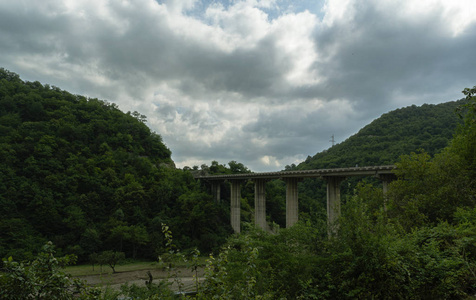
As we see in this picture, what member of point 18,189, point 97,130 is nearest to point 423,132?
point 97,130

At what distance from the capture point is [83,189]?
168 ft

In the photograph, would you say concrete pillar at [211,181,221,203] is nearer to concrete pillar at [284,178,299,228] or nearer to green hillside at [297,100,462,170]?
concrete pillar at [284,178,299,228]

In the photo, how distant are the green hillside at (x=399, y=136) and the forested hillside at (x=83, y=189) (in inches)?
1370

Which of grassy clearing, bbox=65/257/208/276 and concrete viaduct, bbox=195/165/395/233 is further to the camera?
grassy clearing, bbox=65/257/208/276

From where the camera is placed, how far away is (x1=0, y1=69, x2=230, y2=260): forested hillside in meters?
43.9

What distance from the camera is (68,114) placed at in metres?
64.7

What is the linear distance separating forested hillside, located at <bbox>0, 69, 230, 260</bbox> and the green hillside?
34807 millimetres

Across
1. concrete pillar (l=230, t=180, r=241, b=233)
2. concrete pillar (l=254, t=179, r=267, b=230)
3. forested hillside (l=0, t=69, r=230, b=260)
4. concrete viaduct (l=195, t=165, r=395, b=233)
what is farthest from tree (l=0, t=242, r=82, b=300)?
concrete pillar (l=230, t=180, r=241, b=233)

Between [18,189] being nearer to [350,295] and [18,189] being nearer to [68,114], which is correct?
[68,114]

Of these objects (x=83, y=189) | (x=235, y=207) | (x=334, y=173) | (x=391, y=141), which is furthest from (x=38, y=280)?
(x=391, y=141)

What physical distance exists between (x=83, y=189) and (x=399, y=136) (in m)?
74.8

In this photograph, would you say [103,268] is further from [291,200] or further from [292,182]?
[292,182]

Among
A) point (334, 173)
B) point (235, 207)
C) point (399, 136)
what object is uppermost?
point (399, 136)

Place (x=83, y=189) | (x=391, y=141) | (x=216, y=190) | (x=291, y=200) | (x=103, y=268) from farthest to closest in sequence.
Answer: (x=391, y=141), (x=216, y=190), (x=83, y=189), (x=291, y=200), (x=103, y=268)
